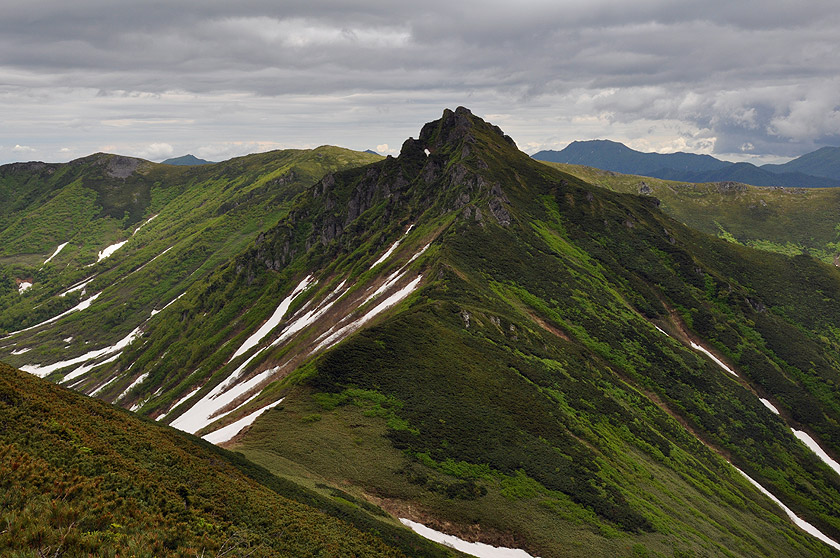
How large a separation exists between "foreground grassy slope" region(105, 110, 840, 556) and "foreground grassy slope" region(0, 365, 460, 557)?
9.60m

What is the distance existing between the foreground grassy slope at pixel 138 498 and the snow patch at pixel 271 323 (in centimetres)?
10609

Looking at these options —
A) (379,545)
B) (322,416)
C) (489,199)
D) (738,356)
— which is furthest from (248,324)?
(738,356)

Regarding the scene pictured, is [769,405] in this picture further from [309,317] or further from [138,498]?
[138,498]

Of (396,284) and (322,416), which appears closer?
(322,416)

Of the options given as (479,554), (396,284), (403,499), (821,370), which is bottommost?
(821,370)

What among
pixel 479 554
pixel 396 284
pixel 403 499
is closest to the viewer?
pixel 479 554

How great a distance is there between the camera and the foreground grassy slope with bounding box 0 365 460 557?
49.1 ft

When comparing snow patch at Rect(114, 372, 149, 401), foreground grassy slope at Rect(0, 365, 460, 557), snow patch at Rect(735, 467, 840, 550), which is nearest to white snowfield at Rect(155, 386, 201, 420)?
snow patch at Rect(114, 372, 149, 401)

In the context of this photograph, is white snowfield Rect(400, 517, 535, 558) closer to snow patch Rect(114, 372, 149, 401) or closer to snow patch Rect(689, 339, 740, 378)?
snow patch Rect(689, 339, 740, 378)

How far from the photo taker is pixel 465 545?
38.7 meters

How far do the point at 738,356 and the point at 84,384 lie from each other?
802ft

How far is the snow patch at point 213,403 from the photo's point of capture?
91688 millimetres

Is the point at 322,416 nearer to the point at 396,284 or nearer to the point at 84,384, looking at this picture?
the point at 396,284

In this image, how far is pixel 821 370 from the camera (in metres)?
122
